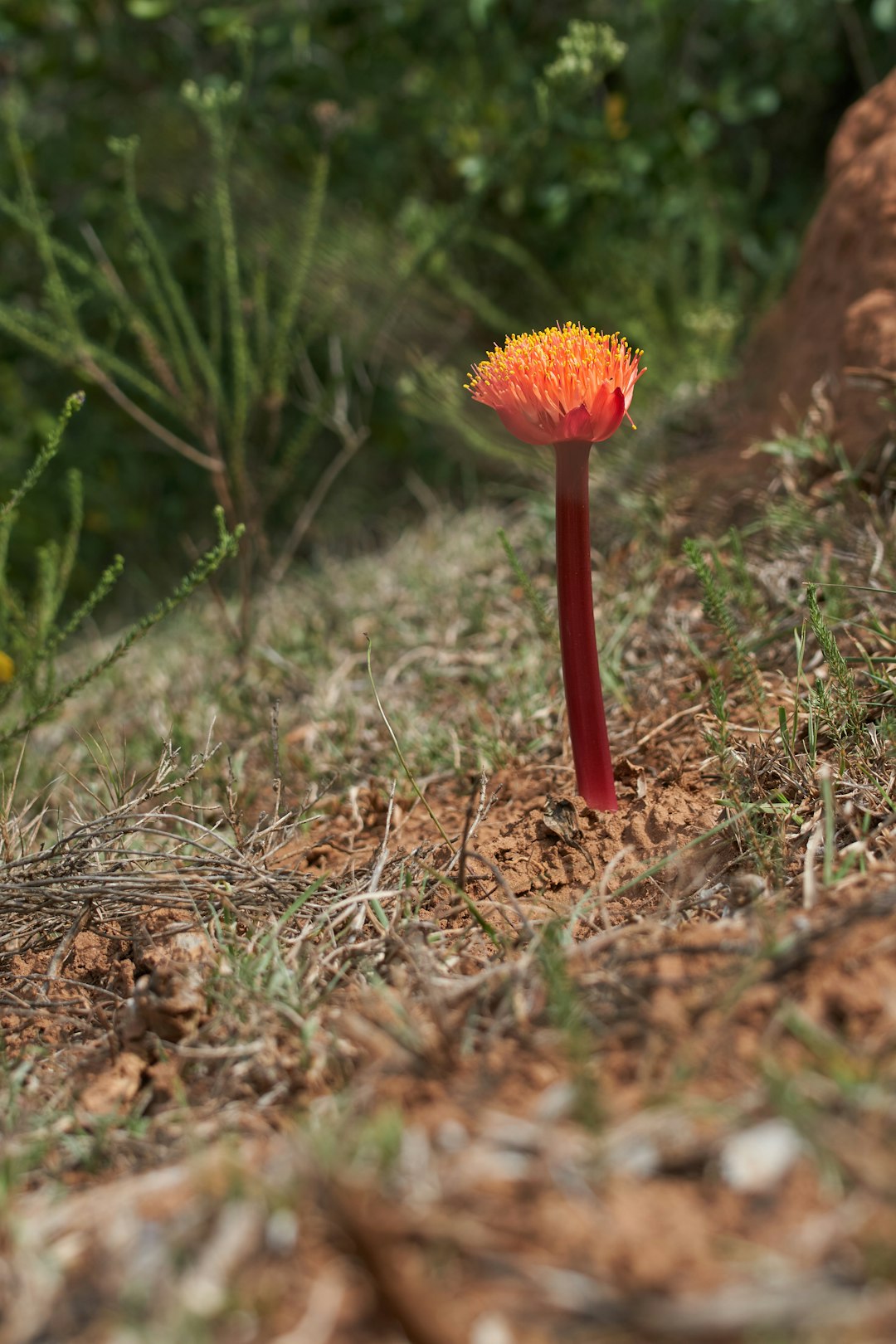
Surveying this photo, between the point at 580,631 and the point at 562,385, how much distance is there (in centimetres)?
39

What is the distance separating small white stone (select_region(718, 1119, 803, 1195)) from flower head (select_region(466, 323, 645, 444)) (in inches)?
38.6

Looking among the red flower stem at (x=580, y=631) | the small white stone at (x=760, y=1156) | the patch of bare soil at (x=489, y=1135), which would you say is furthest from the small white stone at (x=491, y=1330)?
the red flower stem at (x=580, y=631)

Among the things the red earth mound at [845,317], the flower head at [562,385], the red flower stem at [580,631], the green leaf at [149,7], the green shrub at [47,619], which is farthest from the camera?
the green leaf at [149,7]

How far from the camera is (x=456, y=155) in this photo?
4.35 metres

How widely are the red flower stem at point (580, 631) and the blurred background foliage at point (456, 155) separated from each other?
87.9 inches

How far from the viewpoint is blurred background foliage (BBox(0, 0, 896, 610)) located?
4211 millimetres

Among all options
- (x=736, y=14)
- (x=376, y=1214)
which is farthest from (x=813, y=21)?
(x=376, y=1214)

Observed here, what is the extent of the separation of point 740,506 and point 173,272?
10.8 feet

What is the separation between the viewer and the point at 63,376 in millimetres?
5270

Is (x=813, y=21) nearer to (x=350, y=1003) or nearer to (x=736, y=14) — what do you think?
(x=736, y=14)

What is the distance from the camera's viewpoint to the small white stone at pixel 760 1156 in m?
0.93

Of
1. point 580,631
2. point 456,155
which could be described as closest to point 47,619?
point 580,631

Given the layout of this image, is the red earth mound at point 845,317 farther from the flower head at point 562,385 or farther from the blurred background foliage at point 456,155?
the flower head at point 562,385

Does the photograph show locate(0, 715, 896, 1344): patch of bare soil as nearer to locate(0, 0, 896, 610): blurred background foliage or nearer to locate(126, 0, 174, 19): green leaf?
locate(0, 0, 896, 610): blurred background foliage
